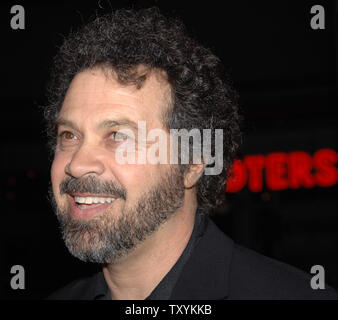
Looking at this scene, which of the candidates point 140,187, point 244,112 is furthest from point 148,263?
point 244,112

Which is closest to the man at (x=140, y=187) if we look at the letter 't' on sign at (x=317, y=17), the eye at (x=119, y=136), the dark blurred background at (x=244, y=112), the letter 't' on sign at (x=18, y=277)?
the eye at (x=119, y=136)

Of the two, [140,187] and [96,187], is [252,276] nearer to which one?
[140,187]

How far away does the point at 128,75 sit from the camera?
228 cm

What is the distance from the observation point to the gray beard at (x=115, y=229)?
6.97 ft

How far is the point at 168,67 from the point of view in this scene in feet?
8.13

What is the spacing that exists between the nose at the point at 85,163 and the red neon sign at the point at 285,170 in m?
7.82

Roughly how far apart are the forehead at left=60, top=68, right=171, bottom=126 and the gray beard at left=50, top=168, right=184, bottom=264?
41 centimetres

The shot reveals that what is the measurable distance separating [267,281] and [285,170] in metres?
8.48

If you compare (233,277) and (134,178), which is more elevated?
(134,178)

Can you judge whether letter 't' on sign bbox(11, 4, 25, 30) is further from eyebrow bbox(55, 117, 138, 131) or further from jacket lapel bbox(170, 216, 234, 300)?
jacket lapel bbox(170, 216, 234, 300)

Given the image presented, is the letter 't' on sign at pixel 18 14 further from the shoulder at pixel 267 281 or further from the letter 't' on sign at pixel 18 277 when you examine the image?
the shoulder at pixel 267 281
